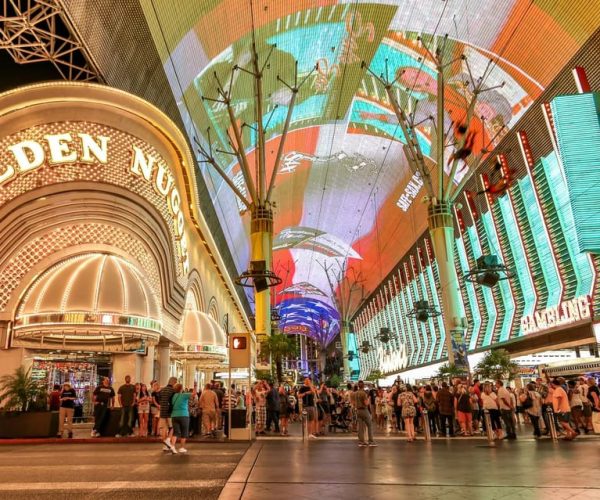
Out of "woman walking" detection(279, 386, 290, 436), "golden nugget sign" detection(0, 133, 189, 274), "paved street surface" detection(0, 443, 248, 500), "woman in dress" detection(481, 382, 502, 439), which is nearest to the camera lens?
"paved street surface" detection(0, 443, 248, 500)

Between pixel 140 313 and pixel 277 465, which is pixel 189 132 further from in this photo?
pixel 277 465

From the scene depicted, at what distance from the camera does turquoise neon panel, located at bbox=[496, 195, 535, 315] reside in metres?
22.3

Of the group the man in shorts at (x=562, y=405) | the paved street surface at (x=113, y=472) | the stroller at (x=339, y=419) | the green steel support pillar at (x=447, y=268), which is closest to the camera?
the paved street surface at (x=113, y=472)

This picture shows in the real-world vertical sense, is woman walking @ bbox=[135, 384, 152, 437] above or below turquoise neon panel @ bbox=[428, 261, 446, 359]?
below

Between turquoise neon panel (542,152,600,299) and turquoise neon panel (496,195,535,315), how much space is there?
2972 mm

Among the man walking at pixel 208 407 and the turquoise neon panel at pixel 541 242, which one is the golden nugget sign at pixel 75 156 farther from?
the turquoise neon panel at pixel 541 242

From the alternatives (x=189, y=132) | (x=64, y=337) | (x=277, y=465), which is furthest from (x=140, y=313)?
(x=189, y=132)

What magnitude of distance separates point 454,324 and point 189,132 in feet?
43.1

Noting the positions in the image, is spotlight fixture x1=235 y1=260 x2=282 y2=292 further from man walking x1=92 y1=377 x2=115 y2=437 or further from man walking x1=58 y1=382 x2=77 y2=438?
man walking x1=58 y1=382 x2=77 y2=438

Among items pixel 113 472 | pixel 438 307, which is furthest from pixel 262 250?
pixel 438 307

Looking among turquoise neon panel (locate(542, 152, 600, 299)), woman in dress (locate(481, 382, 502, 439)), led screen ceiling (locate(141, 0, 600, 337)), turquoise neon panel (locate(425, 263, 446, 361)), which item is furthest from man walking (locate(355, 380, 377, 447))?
turquoise neon panel (locate(425, 263, 446, 361))

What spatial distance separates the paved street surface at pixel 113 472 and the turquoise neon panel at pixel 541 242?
15.0 metres

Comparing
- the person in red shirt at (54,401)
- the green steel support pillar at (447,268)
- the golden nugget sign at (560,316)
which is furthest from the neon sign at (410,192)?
the person in red shirt at (54,401)

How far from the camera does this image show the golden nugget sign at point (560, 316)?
17781 mm
